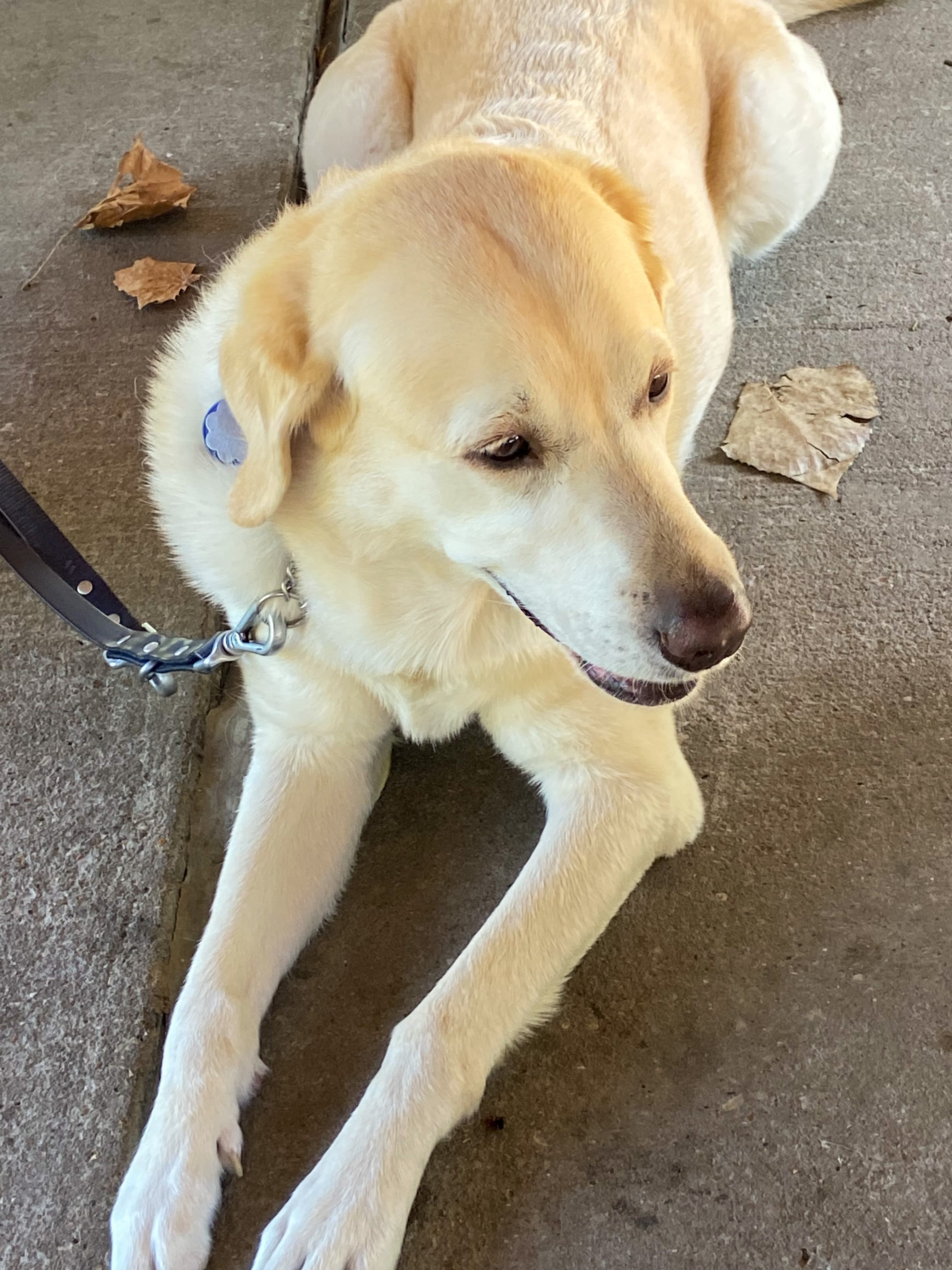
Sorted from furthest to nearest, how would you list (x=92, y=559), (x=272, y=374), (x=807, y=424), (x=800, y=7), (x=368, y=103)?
1. (x=800, y=7)
2. (x=368, y=103)
3. (x=807, y=424)
4. (x=92, y=559)
5. (x=272, y=374)

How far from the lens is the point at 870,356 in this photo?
2545mm

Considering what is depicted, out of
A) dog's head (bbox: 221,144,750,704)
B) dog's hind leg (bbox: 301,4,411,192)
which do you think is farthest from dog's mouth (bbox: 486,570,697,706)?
dog's hind leg (bbox: 301,4,411,192)

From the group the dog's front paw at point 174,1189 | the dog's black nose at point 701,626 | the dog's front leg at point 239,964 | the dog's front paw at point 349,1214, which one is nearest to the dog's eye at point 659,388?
the dog's black nose at point 701,626

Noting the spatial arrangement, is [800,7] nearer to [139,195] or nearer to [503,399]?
[139,195]

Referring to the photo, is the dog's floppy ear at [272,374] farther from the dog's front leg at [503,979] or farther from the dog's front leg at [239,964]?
the dog's front leg at [503,979]

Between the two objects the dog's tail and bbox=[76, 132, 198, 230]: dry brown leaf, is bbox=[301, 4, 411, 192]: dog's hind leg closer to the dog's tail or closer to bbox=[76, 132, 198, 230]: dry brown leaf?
bbox=[76, 132, 198, 230]: dry brown leaf

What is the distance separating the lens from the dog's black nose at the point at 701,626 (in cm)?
125

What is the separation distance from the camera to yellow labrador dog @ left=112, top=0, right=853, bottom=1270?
1269 mm

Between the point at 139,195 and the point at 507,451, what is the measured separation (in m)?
2.27

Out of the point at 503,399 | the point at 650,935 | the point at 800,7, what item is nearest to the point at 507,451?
the point at 503,399

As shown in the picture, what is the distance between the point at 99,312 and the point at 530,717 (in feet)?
6.15

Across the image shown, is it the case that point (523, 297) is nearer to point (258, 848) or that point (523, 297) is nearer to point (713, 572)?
point (713, 572)

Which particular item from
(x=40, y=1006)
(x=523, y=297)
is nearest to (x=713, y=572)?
(x=523, y=297)

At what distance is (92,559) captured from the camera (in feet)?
7.41
